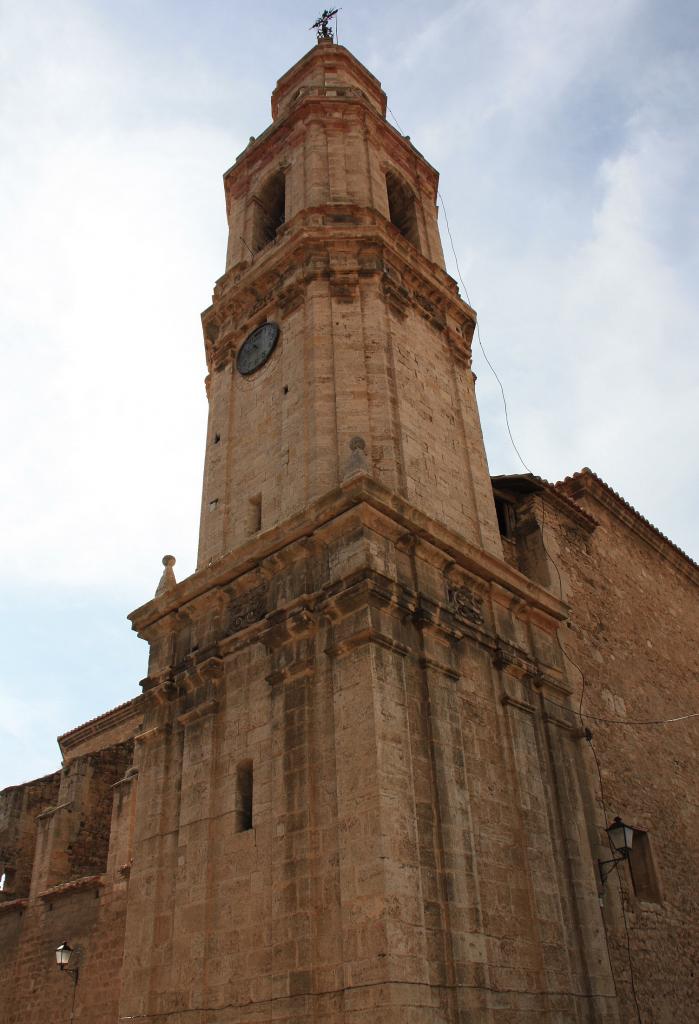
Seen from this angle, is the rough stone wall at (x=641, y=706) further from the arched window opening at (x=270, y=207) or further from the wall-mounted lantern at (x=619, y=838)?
the arched window opening at (x=270, y=207)

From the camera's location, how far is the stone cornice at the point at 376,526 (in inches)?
414

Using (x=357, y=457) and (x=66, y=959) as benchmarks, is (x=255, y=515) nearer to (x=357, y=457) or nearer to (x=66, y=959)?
(x=357, y=457)

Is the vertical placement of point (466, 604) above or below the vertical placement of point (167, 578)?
below

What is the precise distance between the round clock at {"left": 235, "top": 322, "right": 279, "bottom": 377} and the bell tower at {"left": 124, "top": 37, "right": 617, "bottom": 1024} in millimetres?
A: 58

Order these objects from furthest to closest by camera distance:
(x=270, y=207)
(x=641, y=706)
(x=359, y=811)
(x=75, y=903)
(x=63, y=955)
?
(x=270, y=207) < (x=641, y=706) < (x=75, y=903) < (x=63, y=955) < (x=359, y=811)

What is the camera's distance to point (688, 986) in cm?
1191

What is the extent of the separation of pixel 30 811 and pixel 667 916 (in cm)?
1343

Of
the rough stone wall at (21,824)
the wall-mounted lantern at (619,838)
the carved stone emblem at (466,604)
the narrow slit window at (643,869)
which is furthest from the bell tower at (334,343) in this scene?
the rough stone wall at (21,824)

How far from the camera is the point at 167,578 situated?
13.2m

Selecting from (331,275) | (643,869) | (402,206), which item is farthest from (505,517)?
(402,206)

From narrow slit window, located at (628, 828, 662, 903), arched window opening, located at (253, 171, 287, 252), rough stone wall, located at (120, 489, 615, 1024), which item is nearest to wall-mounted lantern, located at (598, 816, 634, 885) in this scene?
rough stone wall, located at (120, 489, 615, 1024)

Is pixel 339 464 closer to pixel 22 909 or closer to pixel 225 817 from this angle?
pixel 225 817

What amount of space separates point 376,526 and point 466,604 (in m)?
1.85

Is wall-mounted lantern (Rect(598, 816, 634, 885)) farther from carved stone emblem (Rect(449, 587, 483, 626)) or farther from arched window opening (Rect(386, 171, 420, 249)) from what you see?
arched window opening (Rect(386, 171, 420, 249))
